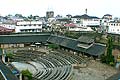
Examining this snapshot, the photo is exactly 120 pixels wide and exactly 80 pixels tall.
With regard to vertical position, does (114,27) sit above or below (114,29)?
above

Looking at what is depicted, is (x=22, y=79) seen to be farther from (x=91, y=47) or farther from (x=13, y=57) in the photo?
(x=91, y=47)

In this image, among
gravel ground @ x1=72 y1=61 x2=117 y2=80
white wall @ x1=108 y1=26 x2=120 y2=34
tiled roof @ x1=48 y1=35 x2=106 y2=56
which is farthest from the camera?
white wall @ x1=108 y1=26 x2=120 y2=34

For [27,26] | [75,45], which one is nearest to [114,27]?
[27,26]

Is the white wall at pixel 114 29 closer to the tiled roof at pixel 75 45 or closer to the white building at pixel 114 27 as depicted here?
the white building at pixel 114 27

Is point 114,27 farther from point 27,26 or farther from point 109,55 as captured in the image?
point 109,55

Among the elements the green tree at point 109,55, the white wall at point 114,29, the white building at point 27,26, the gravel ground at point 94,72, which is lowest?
the gravel ground at point 94,72

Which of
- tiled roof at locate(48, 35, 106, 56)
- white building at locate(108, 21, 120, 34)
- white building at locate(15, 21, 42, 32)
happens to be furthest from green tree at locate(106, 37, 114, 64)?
white building at locate(108, 21, 120, 34)

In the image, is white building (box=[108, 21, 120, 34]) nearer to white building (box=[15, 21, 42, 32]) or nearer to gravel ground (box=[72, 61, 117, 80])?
white building (box=[15, 21, 42, 32])

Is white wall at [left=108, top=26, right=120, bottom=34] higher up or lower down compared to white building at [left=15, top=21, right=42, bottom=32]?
lower down

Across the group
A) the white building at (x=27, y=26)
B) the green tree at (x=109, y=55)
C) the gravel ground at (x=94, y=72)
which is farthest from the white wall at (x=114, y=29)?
the gravel ground at (x=94, y=72)

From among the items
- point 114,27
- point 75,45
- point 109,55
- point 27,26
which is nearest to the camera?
point 109,55

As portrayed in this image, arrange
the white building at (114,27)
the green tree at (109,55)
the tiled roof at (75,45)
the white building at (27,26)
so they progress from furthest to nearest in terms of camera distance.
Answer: the white building at (114,27)
the white building at (27,26)
the tiled roof at (75,45)
the green tree at (109,55)

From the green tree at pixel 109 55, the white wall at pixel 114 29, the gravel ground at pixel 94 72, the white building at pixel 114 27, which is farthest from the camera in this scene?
the white wall at pixel 114 29

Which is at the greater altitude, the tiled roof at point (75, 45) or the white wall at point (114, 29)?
the white wall at point (114, 29)
